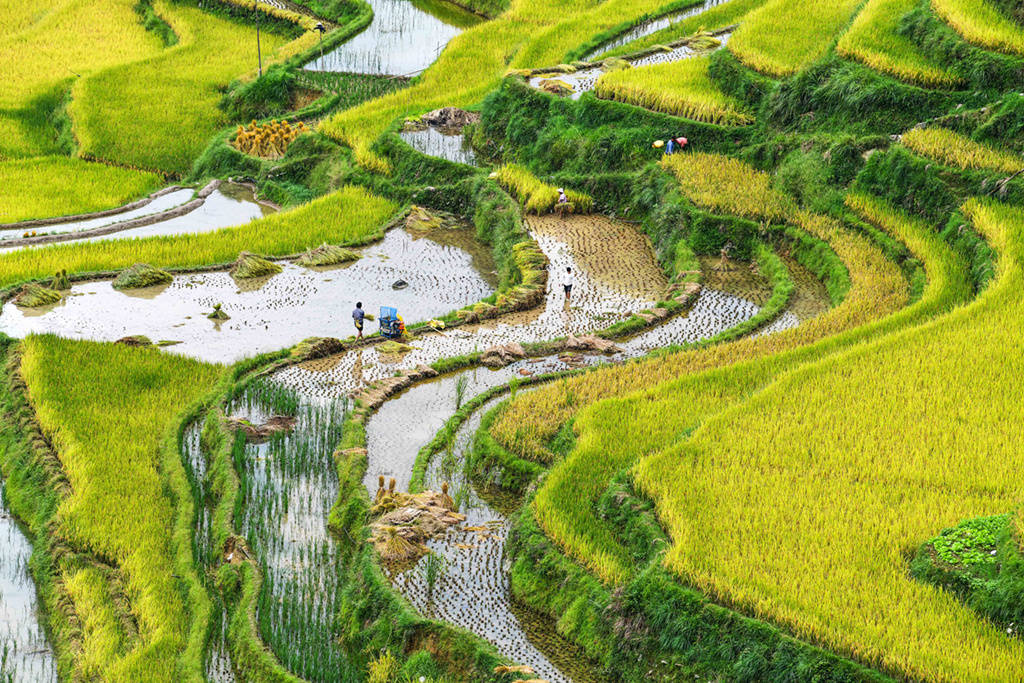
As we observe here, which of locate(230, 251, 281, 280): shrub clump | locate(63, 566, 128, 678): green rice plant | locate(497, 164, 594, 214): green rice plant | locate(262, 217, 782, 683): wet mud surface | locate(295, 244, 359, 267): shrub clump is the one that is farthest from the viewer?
locate(497, 164, 594, 214): green rice plant

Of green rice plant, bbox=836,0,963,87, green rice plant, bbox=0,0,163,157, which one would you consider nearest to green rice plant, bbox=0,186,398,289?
green rice plant, bbox=0,0,163,157

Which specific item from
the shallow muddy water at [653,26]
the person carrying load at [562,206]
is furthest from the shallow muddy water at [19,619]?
the shallow muddy water at [653,26]

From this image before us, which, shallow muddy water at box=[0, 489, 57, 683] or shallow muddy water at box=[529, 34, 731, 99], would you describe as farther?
shallow muddy water at box=[529, 34, 731, 99]

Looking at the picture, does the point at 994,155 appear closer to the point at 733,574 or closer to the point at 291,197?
the point at 733,574

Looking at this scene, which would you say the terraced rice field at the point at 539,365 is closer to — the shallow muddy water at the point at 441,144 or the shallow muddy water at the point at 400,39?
the shallow muddy water at the point at 441,144

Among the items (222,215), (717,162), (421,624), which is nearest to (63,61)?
(222,215)

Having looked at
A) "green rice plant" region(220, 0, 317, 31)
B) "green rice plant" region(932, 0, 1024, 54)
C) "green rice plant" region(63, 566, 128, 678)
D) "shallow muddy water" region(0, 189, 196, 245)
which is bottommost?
"green rice plant" region(220, 0, 317, 31)

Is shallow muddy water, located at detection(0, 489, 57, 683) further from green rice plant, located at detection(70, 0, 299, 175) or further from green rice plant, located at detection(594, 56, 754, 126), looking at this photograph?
green rice plant, located at detection(70, 0, 299, 175)

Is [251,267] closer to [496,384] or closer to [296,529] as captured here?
[496,384]
